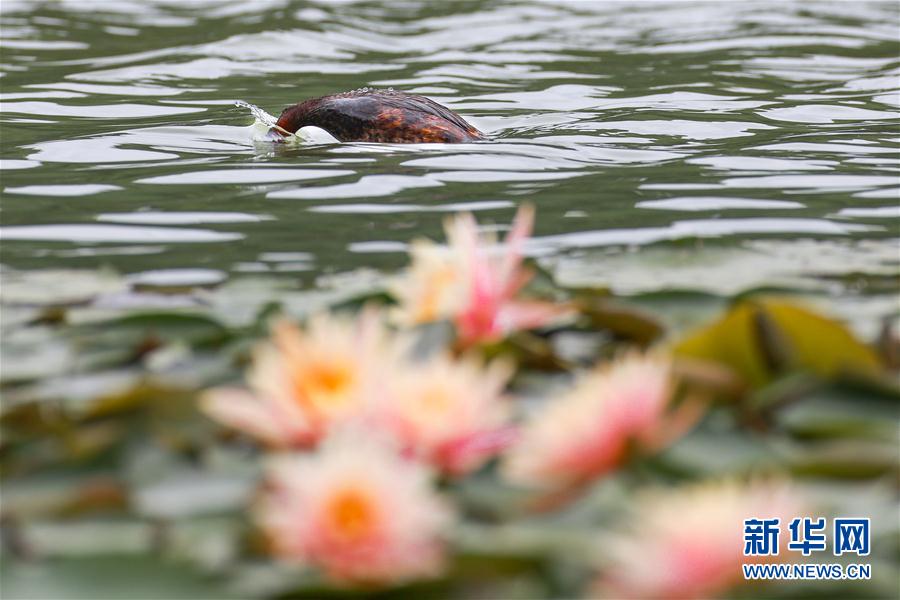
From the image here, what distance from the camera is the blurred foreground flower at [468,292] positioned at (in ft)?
6.37

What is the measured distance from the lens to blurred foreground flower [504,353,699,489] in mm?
1498

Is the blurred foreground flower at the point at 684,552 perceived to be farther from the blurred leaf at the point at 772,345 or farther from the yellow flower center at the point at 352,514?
the blurred leaf at the point at 772,345

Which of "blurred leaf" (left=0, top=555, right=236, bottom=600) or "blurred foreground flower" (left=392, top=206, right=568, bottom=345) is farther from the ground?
"blurred foreground flower" (left=392, top=206, right=568, bottom=345)

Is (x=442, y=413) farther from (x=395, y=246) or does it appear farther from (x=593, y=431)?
(x=395, y=246)

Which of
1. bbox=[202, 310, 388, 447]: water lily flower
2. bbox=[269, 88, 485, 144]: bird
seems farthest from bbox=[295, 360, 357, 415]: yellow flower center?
bbox=[269, 88, 485, 144]: bird

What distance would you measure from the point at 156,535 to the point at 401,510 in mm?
338

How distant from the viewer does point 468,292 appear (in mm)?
1980

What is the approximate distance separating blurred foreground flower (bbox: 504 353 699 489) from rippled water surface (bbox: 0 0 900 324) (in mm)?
1095

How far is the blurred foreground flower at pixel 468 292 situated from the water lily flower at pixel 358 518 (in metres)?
0.63

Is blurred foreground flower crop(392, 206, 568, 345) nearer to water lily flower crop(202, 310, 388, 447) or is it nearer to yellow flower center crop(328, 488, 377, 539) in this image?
water lily flower crop(202, 310, 388, 447)

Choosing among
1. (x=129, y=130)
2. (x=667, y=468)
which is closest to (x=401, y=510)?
(x=667, y=468)

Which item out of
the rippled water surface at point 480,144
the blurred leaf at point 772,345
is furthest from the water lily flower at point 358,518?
the rippled water surface at point 480,144

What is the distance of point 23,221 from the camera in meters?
3.98

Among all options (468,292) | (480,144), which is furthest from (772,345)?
(480,144)
